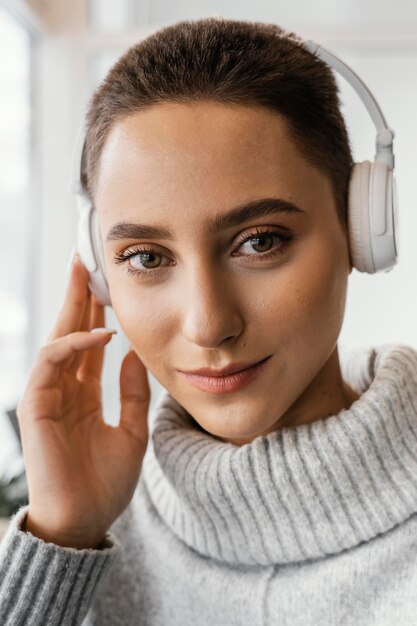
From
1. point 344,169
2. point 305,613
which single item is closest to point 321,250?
point 344,169

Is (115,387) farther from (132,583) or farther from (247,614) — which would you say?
(247,614)

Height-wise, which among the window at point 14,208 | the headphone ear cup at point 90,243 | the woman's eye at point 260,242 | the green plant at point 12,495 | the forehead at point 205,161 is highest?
the forehead at point 205,161

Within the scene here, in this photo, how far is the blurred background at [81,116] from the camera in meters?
2.39

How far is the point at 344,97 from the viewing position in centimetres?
A: 236

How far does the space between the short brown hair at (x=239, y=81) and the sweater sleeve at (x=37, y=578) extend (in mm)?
510

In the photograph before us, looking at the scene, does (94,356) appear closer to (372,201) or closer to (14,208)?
(372,201)

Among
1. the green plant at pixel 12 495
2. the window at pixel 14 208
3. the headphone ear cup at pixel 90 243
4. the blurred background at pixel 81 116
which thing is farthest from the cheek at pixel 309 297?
the blurred background at pixel 81 116

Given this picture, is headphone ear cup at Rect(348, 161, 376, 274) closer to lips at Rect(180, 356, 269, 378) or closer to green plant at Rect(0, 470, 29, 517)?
lips at Rect(180, 356, 269, 378)

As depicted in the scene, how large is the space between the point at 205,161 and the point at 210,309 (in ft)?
0.57

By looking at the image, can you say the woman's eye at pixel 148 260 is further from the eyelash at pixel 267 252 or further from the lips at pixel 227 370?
the lips at pixel 227 370


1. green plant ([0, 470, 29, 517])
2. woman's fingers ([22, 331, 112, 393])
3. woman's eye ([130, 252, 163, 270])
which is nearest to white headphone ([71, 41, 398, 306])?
woman's eye ([130, 252, 163, 270])

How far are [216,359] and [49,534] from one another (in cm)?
36

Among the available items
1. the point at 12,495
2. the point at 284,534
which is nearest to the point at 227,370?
the point at 284,534

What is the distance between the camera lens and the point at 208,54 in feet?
2.93
